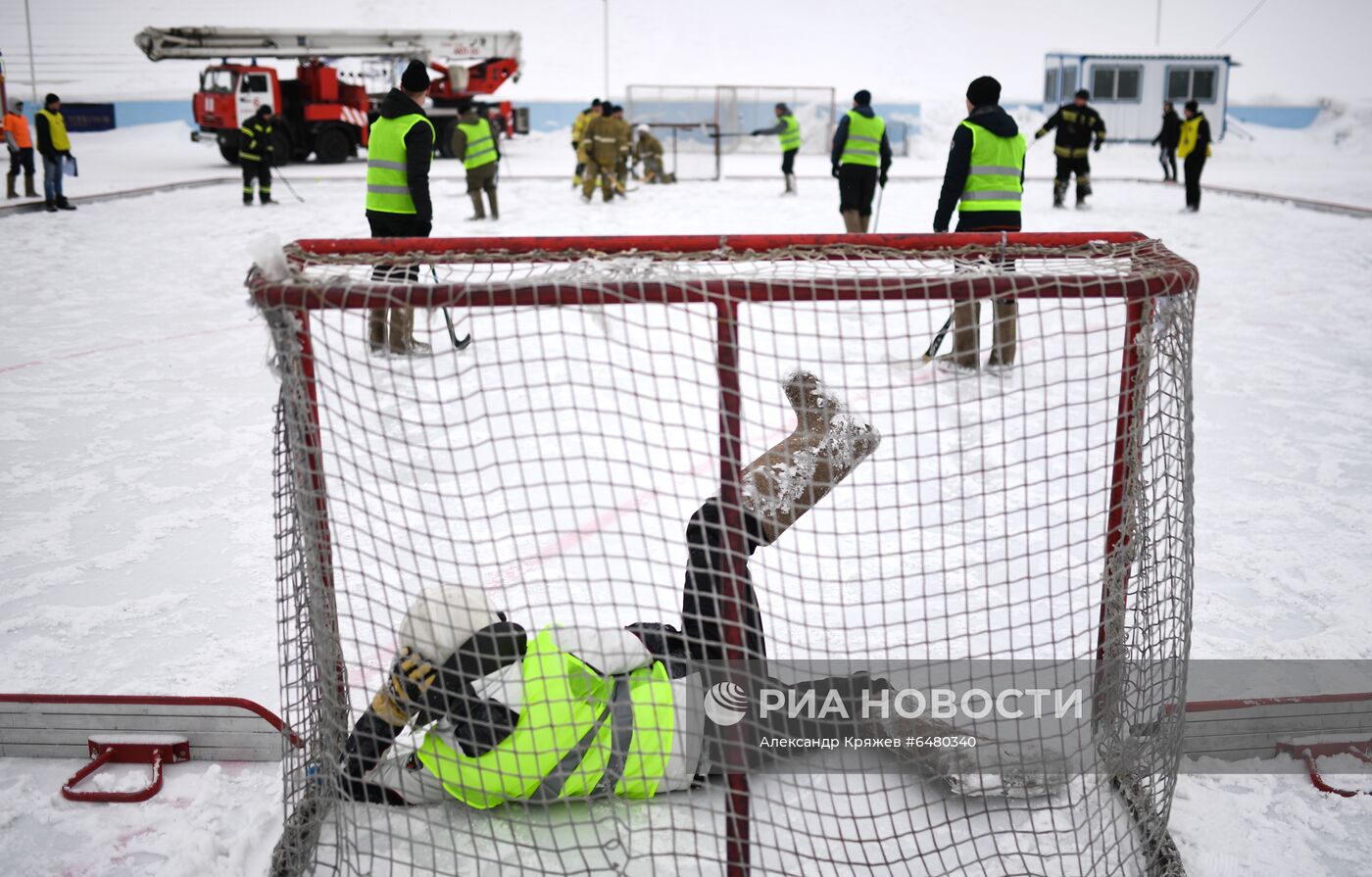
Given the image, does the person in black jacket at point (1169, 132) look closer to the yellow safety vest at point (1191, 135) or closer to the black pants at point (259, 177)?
the yellow safety vest at point (1191, 135)

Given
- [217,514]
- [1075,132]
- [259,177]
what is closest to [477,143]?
[259,177]

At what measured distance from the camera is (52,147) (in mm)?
11250

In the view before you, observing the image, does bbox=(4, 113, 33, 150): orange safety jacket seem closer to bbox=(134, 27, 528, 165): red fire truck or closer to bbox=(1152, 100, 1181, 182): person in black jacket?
bbox=(134, 27, 528, 165): red fire truck

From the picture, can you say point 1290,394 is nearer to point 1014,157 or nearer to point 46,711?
point 1014,157

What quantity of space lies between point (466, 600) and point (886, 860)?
0.94 metres

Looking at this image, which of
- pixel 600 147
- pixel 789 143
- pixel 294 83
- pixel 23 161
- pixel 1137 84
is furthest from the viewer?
pixel 1137 84

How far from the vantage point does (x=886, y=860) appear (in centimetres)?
208

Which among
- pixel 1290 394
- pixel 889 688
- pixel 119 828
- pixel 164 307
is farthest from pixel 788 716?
pixel 164 307

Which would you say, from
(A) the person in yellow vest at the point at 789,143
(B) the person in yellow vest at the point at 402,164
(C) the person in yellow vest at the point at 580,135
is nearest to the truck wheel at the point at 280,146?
(C) the person in yellow vest at the point at 580,135

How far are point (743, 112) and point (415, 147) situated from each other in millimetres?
19675

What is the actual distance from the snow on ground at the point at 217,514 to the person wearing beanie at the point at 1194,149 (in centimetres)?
245

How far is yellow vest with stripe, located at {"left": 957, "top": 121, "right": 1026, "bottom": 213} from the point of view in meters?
5.01

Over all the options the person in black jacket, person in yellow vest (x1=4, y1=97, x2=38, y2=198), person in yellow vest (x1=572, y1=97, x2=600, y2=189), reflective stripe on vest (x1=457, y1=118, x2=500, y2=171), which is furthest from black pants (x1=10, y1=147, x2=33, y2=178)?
the person in black jacket

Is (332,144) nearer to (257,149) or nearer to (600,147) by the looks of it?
(257,149)
